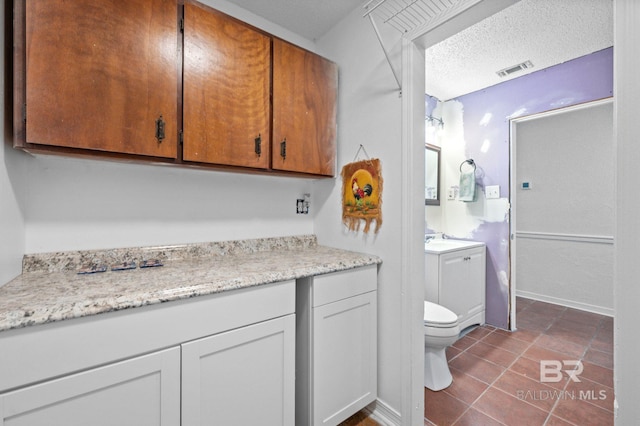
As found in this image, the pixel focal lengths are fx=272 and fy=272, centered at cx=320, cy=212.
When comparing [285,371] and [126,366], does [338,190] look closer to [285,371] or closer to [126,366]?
[285,371]

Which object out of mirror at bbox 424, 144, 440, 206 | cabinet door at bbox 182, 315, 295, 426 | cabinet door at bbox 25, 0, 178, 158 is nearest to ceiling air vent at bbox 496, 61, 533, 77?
mirror at bbox 424, 144, 440, 206

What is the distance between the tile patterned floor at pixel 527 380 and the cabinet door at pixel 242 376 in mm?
936

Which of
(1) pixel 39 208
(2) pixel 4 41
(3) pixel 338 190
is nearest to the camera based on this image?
(2) pixel 4 41

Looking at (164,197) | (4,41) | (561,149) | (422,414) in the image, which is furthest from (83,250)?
(561,149)

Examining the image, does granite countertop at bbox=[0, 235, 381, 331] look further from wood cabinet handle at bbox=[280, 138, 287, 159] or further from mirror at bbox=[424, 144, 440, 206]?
mirror at bbox=[424, 144, 440, 206]

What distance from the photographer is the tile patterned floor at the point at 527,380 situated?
1.56 m

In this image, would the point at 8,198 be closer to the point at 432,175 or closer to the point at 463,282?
the point at 463,282

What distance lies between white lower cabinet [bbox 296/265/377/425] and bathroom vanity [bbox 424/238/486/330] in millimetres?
916

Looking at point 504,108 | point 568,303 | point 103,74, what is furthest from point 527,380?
point 103,74

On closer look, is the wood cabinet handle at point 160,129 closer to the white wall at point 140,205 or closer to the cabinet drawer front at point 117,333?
the white wall at point 140,205

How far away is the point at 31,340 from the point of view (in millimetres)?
731

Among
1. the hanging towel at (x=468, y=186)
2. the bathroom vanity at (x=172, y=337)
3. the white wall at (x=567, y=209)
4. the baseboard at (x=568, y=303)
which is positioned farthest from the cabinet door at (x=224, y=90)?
the baseboard at (x=568, y=303)

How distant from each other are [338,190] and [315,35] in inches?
45.5

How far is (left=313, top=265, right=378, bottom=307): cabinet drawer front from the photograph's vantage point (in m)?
1.29
